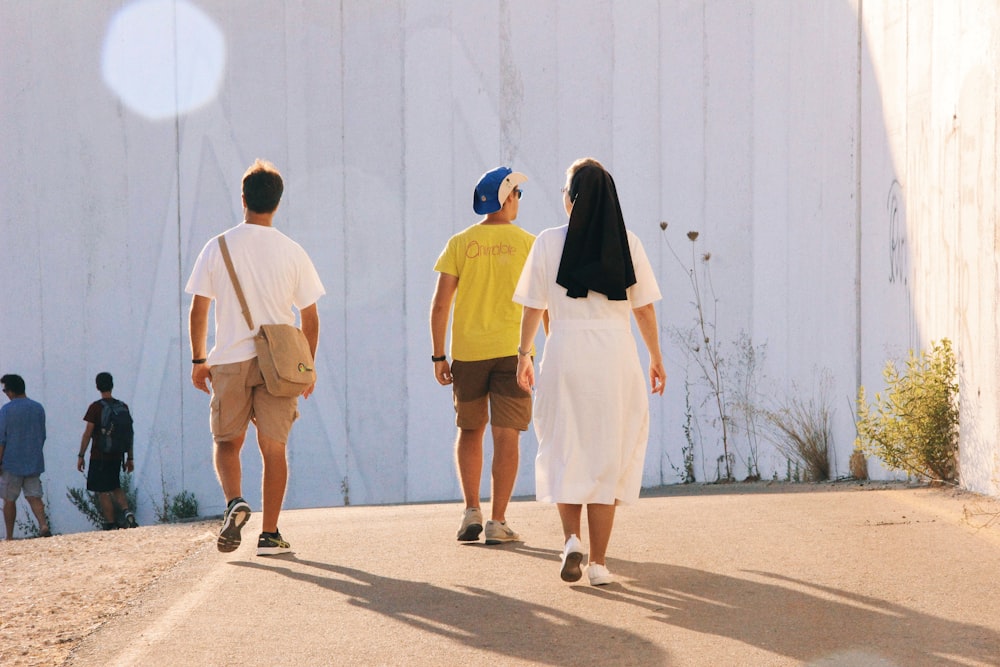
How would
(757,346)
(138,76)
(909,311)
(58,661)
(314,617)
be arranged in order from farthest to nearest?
(138,76) < (757,346) < (909,311) < (314,617) < (58,661)

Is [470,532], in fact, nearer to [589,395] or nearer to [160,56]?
[589,395]

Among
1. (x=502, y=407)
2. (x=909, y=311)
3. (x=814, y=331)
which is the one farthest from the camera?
(x=814, y=331)

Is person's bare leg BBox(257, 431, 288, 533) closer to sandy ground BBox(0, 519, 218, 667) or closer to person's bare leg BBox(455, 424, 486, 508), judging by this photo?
sandy ground BBox(0, 519, 218, 667)

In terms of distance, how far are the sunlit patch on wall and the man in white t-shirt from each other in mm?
5897

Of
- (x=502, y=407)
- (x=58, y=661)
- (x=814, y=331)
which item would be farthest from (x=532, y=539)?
(x=814, y=331)

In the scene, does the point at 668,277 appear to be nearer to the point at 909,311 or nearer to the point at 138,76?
the point at 909,311

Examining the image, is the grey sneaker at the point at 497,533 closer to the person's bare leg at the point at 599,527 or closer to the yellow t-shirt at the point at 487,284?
the yellow t-shirt at the point at 487,284

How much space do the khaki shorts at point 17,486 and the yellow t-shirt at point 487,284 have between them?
253 inches

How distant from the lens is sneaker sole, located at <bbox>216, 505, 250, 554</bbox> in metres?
4.83

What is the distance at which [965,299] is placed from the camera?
5.99 m

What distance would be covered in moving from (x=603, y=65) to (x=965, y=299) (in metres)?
4.79

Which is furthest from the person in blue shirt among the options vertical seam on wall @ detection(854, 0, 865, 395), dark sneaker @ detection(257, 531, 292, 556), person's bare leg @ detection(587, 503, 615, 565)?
person's bare leg @ detection(587, 503, 615, 565)

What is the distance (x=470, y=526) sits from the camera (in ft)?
18.0

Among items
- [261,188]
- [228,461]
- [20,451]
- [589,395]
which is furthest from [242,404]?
[20,451]
